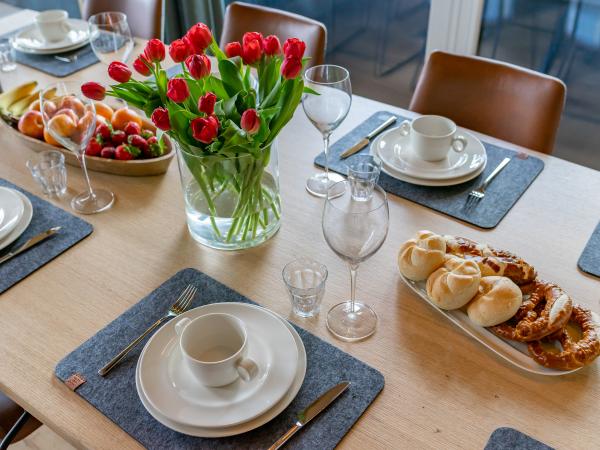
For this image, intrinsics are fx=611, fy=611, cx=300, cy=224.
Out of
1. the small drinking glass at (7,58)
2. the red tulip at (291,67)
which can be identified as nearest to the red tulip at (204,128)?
the red tulip at (291,67)

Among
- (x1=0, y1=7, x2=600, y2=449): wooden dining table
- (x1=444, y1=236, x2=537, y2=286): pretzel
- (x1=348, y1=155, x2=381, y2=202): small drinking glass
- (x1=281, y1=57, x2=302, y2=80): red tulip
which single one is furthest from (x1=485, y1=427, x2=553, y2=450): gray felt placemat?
(x1=281, y1=57, x2=302, y2=80): red tulip

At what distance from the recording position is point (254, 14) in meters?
1.82

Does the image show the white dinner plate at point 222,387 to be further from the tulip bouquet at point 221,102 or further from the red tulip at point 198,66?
the red tulip at point 198,66

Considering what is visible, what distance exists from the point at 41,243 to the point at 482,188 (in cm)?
83

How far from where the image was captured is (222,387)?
80 centimetres

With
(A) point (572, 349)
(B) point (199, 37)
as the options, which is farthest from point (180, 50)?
(A) point (572, 349)

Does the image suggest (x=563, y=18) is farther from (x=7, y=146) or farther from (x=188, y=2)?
(x=7, y=146)

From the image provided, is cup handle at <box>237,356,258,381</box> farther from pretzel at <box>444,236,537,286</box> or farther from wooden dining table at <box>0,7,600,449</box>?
pretzel at <box>444,236,537,286</box>

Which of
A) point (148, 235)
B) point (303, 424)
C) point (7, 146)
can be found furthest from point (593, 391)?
point (7, 146)

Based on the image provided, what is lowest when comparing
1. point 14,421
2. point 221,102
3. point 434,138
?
point 14,421

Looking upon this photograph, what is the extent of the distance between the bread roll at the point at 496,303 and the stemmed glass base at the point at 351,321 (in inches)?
5.8

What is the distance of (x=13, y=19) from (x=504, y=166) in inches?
68.5

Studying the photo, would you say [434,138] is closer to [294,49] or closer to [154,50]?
[294,49]

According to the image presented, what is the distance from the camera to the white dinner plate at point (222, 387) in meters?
0.77
